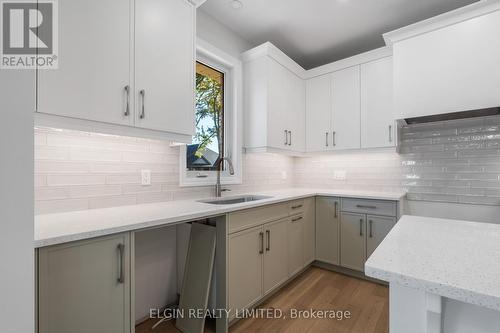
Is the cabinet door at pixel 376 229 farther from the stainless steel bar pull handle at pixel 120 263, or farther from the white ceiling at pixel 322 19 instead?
the stainless steel bar pull handle at pixel 120 263

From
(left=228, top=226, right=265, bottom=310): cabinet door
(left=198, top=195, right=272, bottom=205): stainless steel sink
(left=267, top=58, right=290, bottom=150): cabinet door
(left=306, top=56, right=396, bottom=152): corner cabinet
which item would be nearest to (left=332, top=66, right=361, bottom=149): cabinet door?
(left=306, top=56, right=396, bottom=152): corner cabinet

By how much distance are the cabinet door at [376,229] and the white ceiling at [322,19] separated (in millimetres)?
2053

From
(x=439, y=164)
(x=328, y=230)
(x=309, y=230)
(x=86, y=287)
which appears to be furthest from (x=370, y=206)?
(x=86, y=287)

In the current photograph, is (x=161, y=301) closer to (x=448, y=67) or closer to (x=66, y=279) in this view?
(x=66, y=279)

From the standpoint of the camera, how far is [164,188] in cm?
196

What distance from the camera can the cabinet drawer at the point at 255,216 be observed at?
68.6 inches

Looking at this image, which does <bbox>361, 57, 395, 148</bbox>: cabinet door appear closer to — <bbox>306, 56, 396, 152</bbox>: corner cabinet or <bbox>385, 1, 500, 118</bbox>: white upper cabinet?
<bbox>306, 56, 396, 152</bbox>: corner cabinet

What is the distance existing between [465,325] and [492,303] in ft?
0.77

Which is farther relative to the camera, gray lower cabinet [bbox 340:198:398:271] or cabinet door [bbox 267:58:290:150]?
cabinet door [bbox 267:58:290:150]

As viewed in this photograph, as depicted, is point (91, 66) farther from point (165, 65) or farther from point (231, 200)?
point (231, 200)

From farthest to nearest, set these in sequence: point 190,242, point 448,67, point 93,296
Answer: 1. point 448,67
2. point 190,242
3. point 93,296

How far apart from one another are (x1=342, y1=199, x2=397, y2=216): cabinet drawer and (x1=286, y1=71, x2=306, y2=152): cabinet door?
0.92 meters

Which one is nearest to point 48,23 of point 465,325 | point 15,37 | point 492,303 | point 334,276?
point 15,37

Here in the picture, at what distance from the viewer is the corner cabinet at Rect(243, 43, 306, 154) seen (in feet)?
8.49
